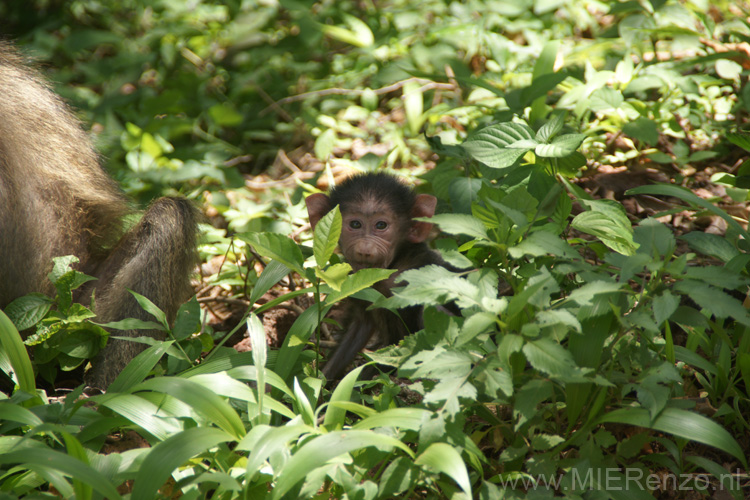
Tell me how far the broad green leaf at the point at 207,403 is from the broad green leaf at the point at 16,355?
0.59 meters

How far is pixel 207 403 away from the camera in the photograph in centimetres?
219

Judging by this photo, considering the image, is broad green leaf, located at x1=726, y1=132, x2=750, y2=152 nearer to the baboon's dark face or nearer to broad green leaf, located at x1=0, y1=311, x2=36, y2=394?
the baboon's dark face

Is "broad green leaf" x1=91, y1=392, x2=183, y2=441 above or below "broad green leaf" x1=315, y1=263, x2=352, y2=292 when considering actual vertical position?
below

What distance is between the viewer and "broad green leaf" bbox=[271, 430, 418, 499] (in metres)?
1.91

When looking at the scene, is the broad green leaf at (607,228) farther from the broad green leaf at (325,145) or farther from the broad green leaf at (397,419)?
the broad green leaf at (325,145)

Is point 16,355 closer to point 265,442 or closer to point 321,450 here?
point 265,442

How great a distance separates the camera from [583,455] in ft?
7.10

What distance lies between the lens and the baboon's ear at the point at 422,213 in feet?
11.2

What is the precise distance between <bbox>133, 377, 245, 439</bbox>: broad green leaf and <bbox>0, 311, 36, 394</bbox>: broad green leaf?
59 centimetres

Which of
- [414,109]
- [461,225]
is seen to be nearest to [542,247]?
[461,225]

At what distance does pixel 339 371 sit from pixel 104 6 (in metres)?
6.46

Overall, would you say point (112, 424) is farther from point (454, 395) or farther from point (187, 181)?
point (187, 181)

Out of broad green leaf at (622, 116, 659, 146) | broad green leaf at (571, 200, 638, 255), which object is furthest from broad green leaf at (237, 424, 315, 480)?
broad green leaf at (622, 116, 659, 146)

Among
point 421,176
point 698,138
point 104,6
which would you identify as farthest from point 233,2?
Answer: point 698,138
